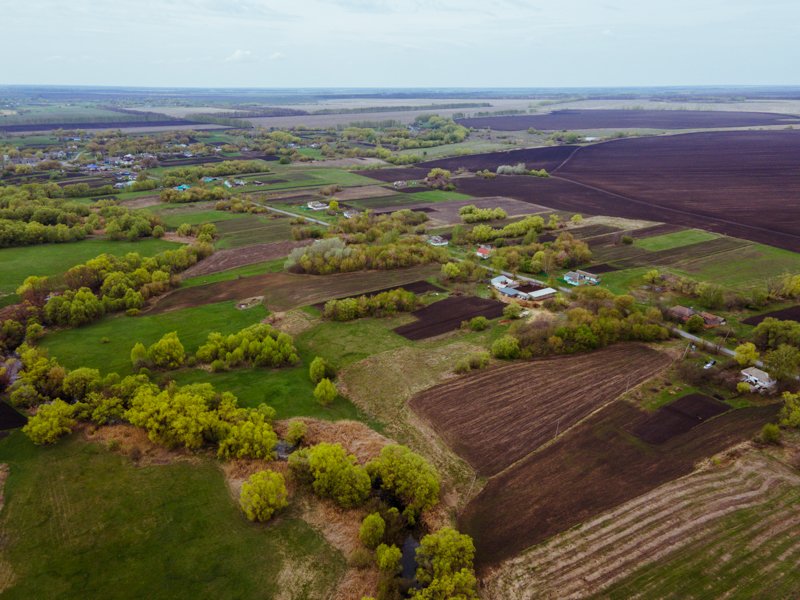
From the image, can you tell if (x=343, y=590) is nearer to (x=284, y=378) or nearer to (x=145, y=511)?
(x=145, y=511)

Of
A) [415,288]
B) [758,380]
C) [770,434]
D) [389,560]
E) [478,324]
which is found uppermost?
[758,380]

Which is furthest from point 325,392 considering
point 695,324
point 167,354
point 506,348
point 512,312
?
point 695,324

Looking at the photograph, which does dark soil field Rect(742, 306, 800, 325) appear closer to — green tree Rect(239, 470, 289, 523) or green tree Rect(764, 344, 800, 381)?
green tree Rect(764, 344, 800, 381)

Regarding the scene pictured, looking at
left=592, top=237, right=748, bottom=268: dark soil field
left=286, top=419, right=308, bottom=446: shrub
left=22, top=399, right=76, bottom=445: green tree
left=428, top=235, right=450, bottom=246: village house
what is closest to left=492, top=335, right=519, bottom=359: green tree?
left=286, top=419, right=308, bottom=446: shrub

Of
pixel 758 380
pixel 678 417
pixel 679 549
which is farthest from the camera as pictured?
pixel 758 380

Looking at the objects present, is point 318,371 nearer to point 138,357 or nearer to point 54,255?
point 138,357

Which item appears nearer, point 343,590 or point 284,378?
point 343,590

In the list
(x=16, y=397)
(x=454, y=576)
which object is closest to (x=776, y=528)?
(x=454, y=576)

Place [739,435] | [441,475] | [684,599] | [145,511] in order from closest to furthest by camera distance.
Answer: [684,599]
[145,511]
[441,475]
[739,435]
